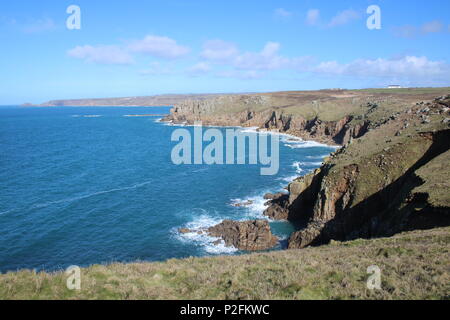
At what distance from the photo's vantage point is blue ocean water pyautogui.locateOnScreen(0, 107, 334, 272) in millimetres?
35344

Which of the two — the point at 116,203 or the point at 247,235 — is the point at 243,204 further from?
the point at 116,203

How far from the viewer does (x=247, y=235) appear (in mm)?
37219

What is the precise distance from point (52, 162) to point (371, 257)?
7799 cm

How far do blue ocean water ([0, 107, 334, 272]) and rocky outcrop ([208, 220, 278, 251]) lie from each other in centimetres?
171

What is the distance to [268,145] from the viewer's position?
331 ft

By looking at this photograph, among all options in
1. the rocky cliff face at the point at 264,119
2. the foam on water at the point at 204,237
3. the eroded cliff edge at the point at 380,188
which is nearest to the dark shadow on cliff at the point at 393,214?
the eroded cliff edge at the point at 380,188

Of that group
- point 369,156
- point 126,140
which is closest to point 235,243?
point 369,156

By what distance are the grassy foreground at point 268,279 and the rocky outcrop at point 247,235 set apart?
18369mm

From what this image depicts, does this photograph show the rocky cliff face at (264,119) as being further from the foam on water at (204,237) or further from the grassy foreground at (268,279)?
the grassy foreground at (268,279)

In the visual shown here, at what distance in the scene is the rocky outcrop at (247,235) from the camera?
36.0 meters

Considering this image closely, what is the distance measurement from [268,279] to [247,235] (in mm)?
23181

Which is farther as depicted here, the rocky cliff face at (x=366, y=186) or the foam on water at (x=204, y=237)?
the foam on water at (x=204, y=237)

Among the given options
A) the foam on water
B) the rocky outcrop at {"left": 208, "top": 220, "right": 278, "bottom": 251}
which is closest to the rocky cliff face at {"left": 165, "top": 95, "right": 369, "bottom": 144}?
the foam on water

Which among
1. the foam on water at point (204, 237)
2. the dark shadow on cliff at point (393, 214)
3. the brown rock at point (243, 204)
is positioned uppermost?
the dark shadow on cliff at point (393, 214)
